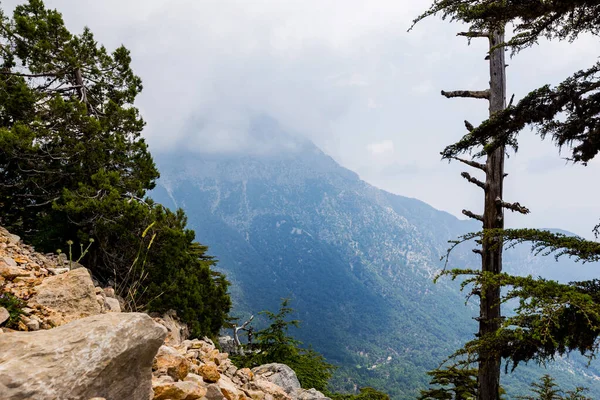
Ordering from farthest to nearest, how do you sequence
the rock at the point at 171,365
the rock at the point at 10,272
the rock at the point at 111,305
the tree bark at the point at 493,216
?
the tree bark at the point at 493,216
the rock at the point at 111,305
the rock at the point at 10,272
the rock at the point at 171,365

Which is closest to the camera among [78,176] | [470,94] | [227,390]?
[227,390]

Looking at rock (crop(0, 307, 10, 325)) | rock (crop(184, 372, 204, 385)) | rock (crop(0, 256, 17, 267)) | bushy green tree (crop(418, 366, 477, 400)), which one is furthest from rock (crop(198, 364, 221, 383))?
bushy green tree (crop(418, 366, 477, 400))

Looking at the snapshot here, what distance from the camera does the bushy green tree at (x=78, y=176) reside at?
10961 mm

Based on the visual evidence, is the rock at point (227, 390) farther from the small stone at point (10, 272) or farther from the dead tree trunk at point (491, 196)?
the dead tree trunk at point (491, 196)

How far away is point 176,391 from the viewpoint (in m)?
3.70

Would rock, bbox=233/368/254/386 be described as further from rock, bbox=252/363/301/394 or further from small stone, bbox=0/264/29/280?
small stone, bbox=0/264/29/280

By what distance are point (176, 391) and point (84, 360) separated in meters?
1.26

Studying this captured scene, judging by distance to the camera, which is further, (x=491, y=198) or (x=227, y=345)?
(x=227, y=345)

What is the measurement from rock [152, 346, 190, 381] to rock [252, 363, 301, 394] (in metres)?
4.22

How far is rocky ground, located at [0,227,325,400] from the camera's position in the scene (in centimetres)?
257

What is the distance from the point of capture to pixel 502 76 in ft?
28.9

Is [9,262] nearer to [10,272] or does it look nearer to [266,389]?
[10,272]

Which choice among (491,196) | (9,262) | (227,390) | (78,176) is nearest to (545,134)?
(491,196)

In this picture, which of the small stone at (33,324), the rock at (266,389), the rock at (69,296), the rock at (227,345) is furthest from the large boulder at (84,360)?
the rock at (227,345)
